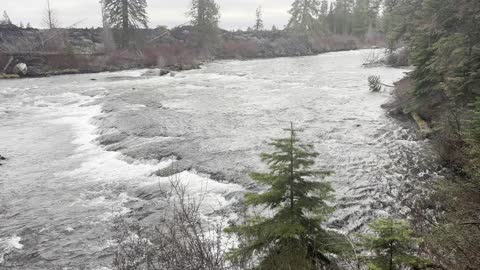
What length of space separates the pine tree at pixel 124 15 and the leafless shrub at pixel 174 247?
128 ft

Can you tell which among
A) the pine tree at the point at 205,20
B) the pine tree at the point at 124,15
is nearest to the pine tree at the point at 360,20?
the pine tree at the point at 205,20

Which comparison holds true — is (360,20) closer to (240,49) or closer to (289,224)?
(240,49)

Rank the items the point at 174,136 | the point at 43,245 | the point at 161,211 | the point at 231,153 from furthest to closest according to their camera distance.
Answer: the point at 174,136, the point at 231,153, the point at 161,211, the point at 43,245

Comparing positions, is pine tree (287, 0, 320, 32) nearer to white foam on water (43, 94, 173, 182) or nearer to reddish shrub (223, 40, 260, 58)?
reddish shrub (223, 40, 260, 58)

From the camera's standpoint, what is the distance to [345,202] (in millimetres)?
8156

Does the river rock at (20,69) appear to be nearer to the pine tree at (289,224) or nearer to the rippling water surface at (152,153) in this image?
the rippling water surface at (152,153)

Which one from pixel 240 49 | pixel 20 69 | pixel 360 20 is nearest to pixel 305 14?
pixel 360 20

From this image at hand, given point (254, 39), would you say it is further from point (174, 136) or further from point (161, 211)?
point (161, 211)

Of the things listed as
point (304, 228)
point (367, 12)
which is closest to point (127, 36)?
point (304, 228)

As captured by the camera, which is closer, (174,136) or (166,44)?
(174,136)

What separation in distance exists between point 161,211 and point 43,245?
2145mm

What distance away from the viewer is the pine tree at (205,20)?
159ft

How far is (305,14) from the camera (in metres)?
71.4

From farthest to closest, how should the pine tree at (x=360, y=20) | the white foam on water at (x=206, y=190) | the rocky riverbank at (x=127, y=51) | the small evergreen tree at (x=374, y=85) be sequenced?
1. the pine tree at (x=360, y=20)
2. the rocky riverbank at (x=127, y=51)
3. the small evergreen tree at (x=374, y=85)
4. the white foam on water at (x=206, y=190)
